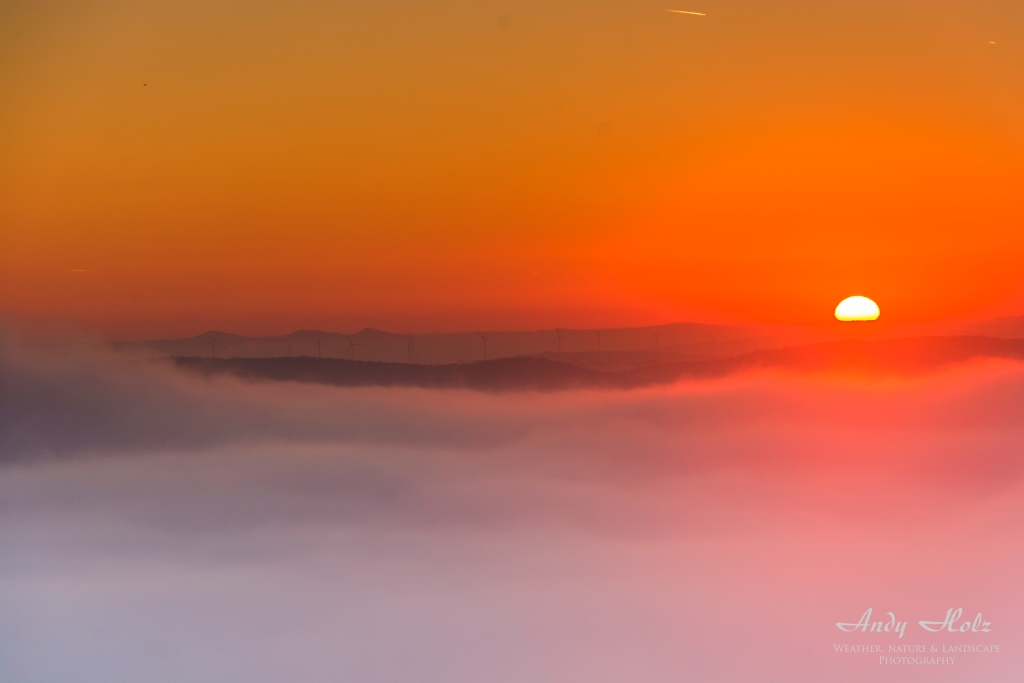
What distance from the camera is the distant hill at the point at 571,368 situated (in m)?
1.95

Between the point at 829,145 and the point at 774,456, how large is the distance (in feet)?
3.15

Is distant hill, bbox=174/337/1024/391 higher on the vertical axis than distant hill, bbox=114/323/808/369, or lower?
lower

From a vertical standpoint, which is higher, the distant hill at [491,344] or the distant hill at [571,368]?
the distant hill at [491,344]

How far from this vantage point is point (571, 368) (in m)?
1.96

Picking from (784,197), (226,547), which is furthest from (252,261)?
(784,197)

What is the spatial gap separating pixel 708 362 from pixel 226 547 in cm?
156

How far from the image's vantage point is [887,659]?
1.95 metres

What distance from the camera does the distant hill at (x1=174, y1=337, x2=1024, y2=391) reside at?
1.95m

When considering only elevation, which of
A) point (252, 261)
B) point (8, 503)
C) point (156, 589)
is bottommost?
point (156, 589)

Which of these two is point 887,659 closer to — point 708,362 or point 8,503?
point 708,362

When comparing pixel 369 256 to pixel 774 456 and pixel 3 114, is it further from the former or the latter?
pixel 774 456

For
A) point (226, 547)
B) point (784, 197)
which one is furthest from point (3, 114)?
point (784, 197)

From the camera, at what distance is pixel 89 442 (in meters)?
1.97

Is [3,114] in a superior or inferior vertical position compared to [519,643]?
superior
